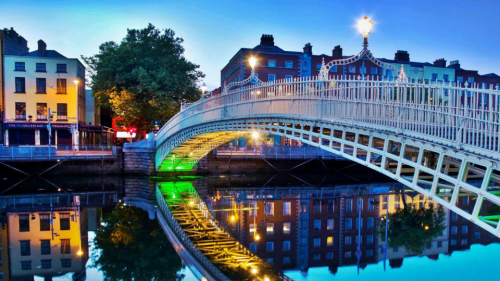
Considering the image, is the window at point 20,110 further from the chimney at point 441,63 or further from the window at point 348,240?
the chimney at point 441,63

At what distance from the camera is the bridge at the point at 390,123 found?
24.2 ft

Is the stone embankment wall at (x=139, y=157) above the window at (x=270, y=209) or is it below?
above

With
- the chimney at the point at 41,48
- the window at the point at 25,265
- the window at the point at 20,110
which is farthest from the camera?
the chimney at the point at 41,48

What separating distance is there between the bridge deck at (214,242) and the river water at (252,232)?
1.27 feet

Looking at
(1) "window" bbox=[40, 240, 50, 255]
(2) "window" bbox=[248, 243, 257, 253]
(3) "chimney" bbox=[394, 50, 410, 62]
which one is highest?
(3) "chimney" bbox=[394, 50, 410, 62]

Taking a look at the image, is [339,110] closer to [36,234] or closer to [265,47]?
[36,234]

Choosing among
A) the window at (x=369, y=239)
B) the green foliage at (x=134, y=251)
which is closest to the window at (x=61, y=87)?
the green foliage at (x=134, y=251)

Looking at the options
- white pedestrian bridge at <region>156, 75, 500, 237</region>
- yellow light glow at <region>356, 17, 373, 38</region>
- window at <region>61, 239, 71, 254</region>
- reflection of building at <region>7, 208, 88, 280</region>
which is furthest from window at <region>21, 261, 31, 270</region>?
yellow light glow at <region>356, 17, 373, 38</region>

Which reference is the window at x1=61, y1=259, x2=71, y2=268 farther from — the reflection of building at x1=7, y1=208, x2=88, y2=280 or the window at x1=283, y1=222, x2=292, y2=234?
the window at x1=283, y1=222, x2=292, y2=234

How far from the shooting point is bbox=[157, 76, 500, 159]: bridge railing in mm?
7414

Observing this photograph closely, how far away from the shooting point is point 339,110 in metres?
11.8

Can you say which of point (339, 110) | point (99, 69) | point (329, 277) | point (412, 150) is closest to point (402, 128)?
point (412, 150)

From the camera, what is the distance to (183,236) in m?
13.5

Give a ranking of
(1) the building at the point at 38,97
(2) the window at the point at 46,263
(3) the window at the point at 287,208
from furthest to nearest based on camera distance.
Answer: (1) the building at the point at 38,97 → (3) the window at the point at 287,208 → (2) the window at the point at 46,263
